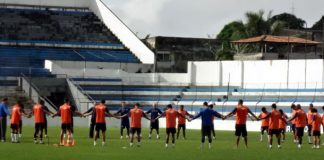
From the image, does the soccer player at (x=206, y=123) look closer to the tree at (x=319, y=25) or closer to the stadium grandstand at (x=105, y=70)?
the stadium grandstand at (x=105, y=70)

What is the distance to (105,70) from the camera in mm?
84125

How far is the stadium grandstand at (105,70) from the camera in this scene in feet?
248

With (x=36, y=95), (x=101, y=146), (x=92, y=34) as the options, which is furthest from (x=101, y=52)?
(x=101, y=146)

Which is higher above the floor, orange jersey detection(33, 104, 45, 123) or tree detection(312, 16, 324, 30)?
tree detection(312, 16, 324, 30)

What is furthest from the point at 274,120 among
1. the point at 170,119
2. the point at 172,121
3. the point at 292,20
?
the point at 292,20

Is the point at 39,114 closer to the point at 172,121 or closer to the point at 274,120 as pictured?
the point at 172,121

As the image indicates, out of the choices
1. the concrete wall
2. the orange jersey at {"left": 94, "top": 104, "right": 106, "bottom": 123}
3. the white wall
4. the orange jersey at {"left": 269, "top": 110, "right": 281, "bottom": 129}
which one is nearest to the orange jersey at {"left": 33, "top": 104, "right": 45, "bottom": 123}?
the orange jersey at {"left": 94, "top": 104, "right": 106, "bottom": 123}

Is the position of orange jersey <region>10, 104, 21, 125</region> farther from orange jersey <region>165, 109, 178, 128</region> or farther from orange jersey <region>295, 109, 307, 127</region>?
orange jersey <region>295, 109, 307, 127</region>

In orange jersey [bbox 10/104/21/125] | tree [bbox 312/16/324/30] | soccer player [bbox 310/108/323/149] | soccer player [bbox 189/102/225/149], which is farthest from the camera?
tree [bbox 312/16/324/30]

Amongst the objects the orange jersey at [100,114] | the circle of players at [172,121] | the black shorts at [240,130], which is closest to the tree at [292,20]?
the circle of players at [172,121]

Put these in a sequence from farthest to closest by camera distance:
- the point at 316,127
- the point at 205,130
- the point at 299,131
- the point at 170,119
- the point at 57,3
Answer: the point at 57,3 < the point at 316,127 < the point at 299,131 < the point at 170,119 < the point at 205,130

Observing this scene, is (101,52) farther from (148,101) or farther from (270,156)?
(270,156)

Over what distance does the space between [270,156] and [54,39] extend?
63517 mm

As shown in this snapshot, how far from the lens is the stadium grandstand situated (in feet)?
248
